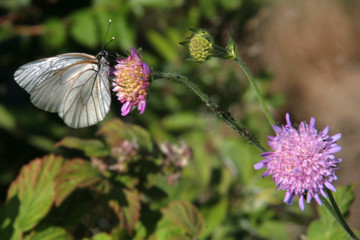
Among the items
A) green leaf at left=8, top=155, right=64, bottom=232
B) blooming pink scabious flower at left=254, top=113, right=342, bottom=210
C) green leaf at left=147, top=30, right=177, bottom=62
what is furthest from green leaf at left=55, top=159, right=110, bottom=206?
green leaf at left=147, top=30, right=177, bottom=62

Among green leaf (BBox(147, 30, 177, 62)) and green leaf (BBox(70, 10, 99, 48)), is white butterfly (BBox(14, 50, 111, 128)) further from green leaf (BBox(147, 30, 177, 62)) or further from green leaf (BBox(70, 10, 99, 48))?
green leaf (BBox(147, 30, 177, 62))

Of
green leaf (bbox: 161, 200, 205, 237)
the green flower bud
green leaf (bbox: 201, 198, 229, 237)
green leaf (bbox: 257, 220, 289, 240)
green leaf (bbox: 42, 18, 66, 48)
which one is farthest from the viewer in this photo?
green leaf (bbox: 42, 18, 66, 48)

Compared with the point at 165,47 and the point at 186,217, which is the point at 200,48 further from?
the point at 165,47

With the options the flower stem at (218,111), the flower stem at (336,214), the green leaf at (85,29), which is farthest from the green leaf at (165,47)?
the flower stem at (336,214)

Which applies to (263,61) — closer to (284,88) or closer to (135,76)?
(284,88)

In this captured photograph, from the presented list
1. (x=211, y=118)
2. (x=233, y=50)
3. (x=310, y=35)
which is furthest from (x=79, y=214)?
(x=310, y=35)

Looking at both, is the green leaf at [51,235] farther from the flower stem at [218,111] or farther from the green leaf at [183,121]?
the green leaf at [183,121]

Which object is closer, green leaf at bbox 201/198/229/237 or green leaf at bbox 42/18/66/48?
green leaf at bbox 201/198/229/237
